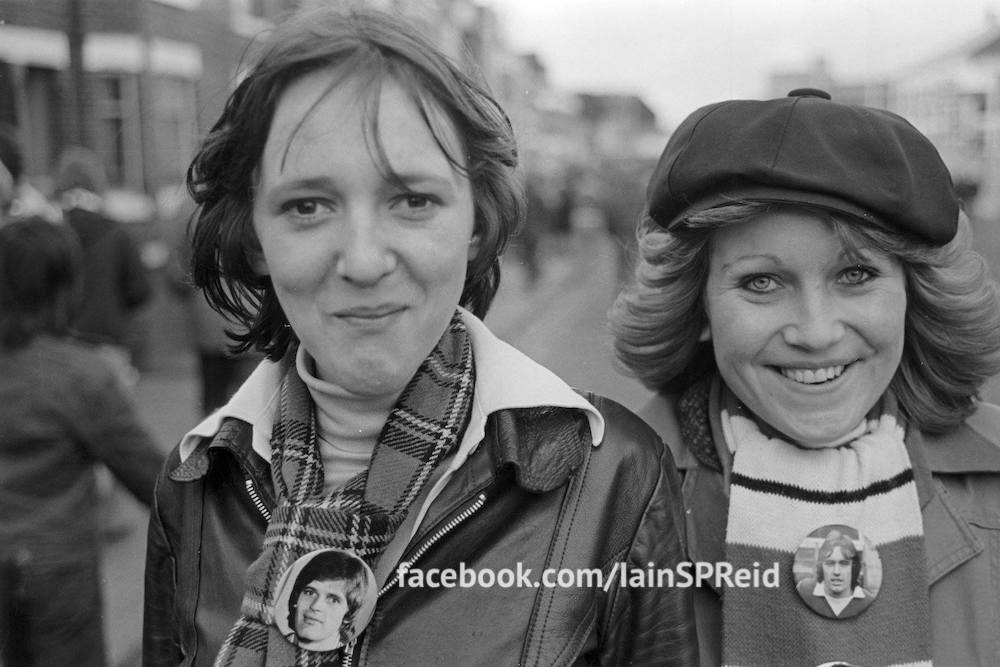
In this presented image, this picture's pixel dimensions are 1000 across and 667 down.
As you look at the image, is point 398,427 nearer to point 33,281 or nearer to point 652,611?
point 652,611

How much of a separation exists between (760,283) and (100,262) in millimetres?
4159

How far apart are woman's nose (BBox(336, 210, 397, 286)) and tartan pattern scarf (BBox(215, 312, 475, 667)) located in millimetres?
197

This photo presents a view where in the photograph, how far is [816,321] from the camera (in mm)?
1619

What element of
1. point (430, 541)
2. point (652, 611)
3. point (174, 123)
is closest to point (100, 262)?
point (174, 123)

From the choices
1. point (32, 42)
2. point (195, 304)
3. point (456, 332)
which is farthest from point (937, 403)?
point (195, 304)

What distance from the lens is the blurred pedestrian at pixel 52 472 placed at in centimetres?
275

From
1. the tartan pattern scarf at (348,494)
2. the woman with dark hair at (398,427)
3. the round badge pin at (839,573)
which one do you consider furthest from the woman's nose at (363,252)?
the round badge pin at (839,573)

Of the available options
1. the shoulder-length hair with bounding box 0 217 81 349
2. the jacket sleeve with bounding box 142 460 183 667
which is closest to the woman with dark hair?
Answer: the jacket sleeve with bounding box 142 460 183 667

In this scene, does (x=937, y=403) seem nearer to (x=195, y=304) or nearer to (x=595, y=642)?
(x=595, y=642)

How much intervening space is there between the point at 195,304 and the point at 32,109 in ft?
3.72

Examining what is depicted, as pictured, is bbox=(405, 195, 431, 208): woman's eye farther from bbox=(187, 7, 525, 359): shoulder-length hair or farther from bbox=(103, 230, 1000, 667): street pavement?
bbox=(103, 230, 1000, 667): street pavement

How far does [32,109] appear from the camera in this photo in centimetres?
464

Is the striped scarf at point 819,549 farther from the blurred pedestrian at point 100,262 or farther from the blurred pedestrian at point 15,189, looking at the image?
the blurred pedestrian at point 100,262

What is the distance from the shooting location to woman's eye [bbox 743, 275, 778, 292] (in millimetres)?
1661
